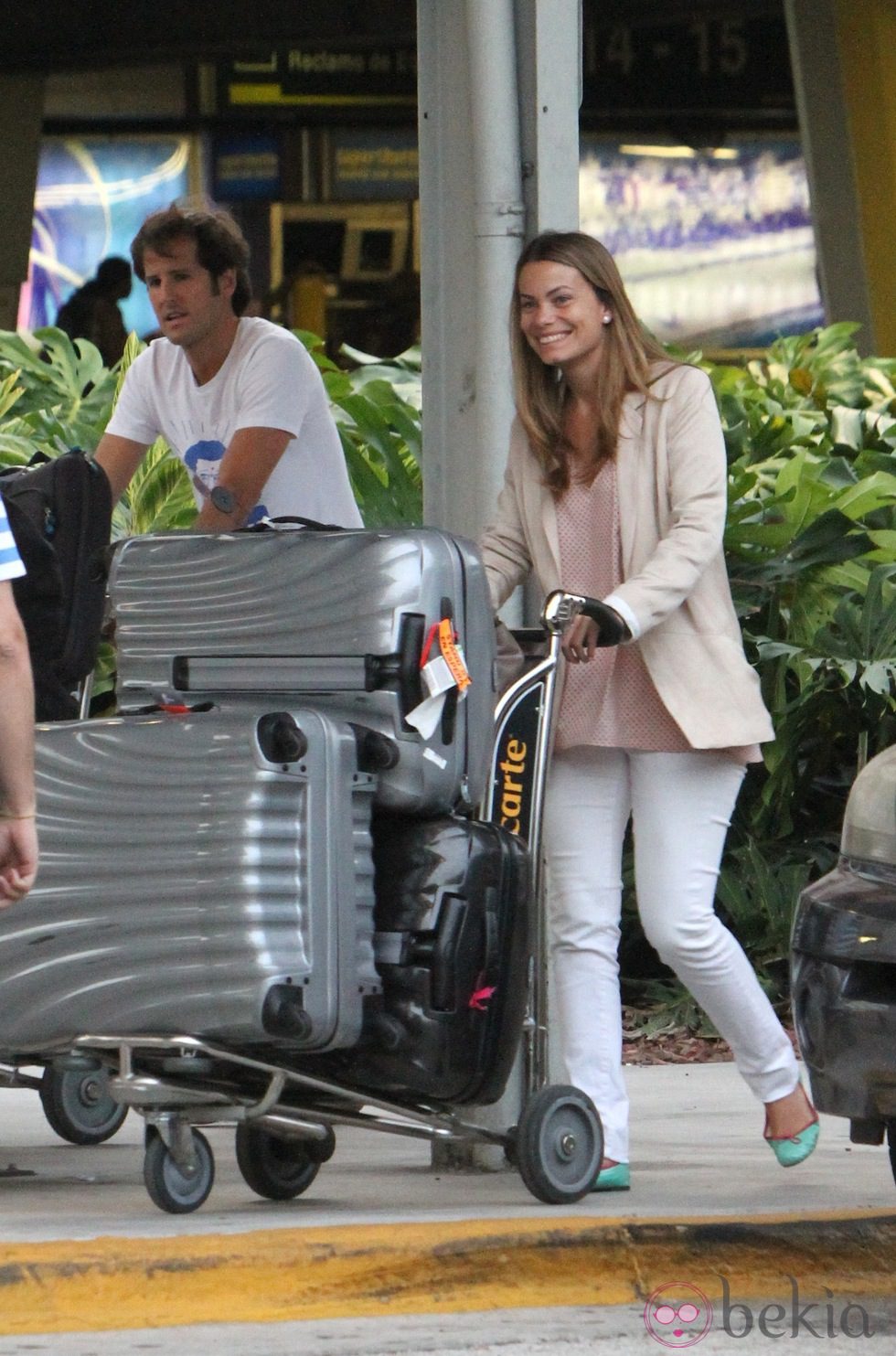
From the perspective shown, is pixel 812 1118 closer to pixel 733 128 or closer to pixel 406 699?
pixel 406 699

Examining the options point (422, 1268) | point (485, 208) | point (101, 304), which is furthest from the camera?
point (101, 304)

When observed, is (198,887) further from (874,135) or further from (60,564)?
(874,135)

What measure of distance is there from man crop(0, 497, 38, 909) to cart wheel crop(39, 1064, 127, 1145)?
2779 millimetres

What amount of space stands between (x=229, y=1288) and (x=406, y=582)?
1.39 meters

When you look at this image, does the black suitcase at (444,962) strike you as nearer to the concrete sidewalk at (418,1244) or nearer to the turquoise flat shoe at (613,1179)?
the concrete sidewalk at (418,1244)

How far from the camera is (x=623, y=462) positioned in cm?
546

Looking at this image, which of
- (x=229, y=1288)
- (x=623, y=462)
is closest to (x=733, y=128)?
(x=623, y=462)

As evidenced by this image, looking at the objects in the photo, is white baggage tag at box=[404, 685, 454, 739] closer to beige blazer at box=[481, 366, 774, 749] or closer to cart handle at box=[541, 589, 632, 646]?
cart handle at box=[541, 589, 632, 646]

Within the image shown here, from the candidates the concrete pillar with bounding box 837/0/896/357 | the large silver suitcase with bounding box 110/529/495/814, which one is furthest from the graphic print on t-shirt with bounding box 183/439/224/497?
the concrete pillar with bounding box 837/0/896/357

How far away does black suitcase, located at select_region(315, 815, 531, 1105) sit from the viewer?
16.1ft

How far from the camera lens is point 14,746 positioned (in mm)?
3559

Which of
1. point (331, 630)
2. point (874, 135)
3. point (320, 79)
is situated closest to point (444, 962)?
point (331, 630)

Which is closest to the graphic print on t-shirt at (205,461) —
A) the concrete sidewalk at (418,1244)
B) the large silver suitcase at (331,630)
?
the large silver suitcase at (331,630)

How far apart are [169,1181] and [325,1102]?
37 cm
